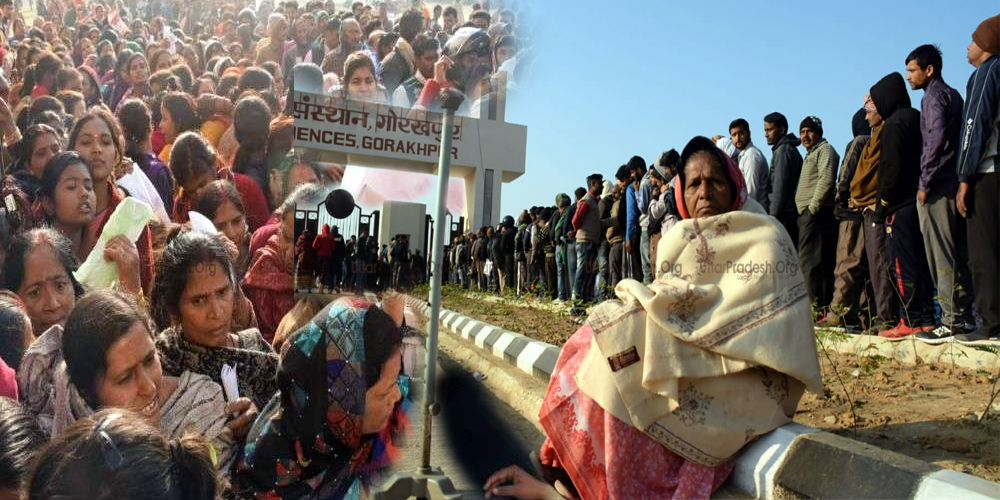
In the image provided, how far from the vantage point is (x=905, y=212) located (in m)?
4.20

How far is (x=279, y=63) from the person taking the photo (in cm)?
230

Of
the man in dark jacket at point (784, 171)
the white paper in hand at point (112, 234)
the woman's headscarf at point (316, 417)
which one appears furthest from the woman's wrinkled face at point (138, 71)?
the man in dark jacket at point (784, 171)

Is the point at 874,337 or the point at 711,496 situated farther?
the point at 874,337

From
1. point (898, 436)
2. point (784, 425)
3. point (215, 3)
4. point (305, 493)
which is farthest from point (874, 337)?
point (215, 3)

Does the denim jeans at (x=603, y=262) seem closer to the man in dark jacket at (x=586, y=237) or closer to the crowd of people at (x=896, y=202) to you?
the man in dark jacket at (x=586, y=237)

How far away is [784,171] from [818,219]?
49cm

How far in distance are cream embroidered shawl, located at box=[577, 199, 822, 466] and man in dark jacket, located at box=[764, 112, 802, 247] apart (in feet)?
11.4

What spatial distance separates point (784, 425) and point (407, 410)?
3.87 ft

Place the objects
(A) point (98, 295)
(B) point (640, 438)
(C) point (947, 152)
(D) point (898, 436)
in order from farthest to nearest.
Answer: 1. (C) point (947, 152)
2. (D) point (898, 436)
3. (B) point (640, 438)
4. (A) point (98, 295)

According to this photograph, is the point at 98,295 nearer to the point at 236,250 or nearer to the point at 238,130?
the point at 236,250

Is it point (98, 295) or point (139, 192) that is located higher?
point (139, 192)

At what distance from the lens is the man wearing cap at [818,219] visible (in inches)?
202

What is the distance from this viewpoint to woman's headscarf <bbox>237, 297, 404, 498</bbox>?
2.02m

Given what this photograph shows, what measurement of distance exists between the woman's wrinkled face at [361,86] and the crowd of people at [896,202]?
112cm
